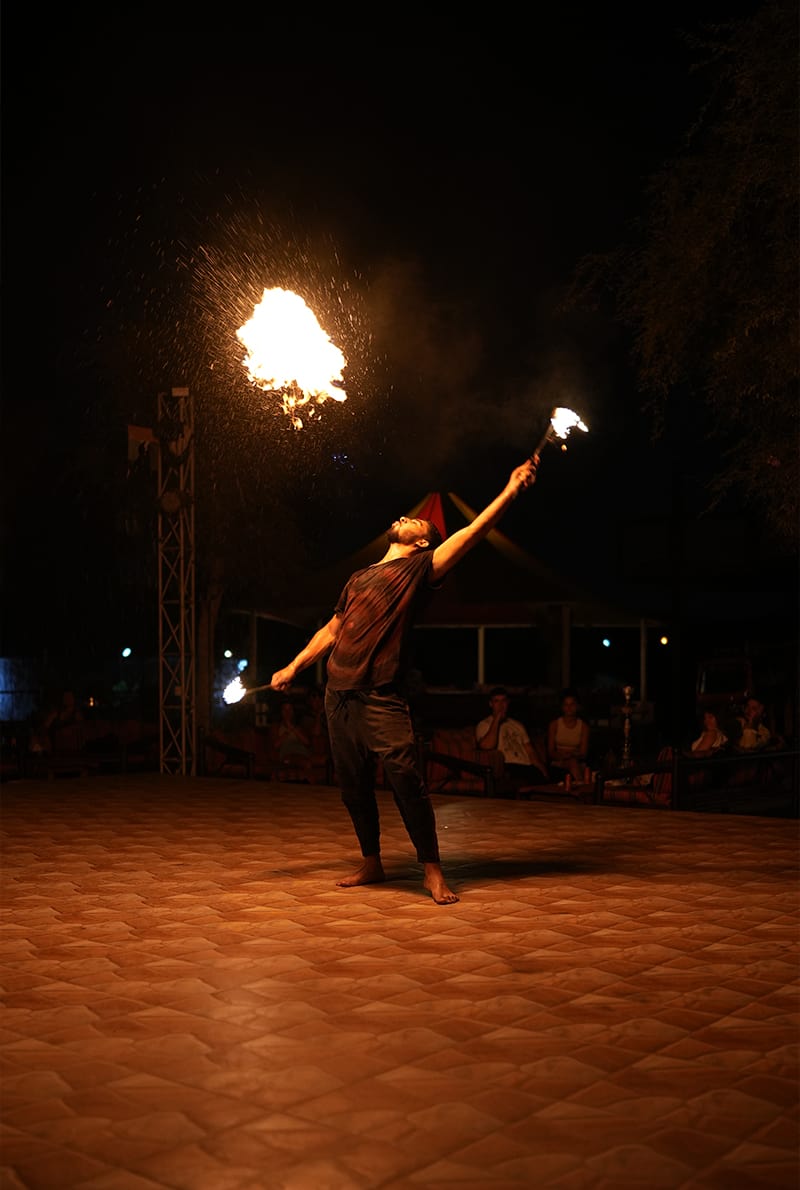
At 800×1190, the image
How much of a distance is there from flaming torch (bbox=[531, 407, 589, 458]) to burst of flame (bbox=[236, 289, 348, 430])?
315 cm

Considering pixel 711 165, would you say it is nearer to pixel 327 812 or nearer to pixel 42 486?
pixel 327 812

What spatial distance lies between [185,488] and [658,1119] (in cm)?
1120

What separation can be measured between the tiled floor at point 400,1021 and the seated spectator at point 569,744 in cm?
400

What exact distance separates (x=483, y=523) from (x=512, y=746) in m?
6.30

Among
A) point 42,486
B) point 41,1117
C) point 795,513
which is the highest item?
point 42,486

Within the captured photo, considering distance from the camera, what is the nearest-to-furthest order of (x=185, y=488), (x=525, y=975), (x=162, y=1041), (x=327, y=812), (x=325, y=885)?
(x=162, y=1041) < (x=525, y=975) < (x=325, y=885) < (x=327, y=812) < (x=185, y=488)

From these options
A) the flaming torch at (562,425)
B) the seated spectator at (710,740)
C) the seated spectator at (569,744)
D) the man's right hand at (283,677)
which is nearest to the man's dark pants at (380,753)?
the man's right hand at (283,677)

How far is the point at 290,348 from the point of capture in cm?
961

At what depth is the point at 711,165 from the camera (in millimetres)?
11289

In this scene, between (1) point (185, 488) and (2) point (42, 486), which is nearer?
(1) point (185, 488)

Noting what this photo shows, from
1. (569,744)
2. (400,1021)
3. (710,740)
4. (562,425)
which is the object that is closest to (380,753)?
(562,425)

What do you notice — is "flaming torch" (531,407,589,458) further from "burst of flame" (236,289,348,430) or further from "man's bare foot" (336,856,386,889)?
"burst of flame" (236,289,348,430)

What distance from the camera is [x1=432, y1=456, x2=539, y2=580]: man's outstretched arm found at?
20.0ft

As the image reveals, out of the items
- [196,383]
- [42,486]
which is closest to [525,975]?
[196,383]
